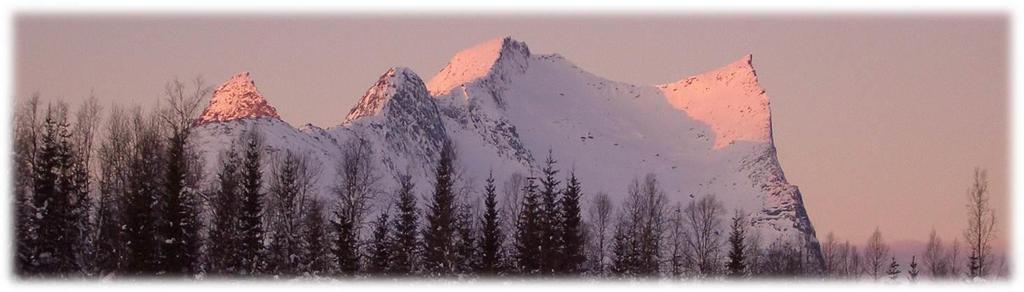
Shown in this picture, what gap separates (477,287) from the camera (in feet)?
214

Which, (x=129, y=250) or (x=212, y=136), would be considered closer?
(x=129, y=250)

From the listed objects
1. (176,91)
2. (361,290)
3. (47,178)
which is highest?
(176,91)

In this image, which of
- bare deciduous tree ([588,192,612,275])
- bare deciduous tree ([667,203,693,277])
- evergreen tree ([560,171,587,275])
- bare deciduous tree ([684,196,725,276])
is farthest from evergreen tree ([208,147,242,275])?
bare deciduous tree ([667,203,693,277])

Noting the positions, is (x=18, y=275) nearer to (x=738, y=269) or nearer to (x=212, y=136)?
(x=738, y=269)

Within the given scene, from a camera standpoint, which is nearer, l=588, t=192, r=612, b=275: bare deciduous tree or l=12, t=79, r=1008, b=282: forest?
l=12, t=79, r=1008, b=282: forest

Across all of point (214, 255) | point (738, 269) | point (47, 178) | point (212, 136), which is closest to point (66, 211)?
point (47, 178)

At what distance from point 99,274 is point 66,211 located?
2858 millimetres

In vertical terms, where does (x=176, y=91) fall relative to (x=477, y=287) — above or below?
above

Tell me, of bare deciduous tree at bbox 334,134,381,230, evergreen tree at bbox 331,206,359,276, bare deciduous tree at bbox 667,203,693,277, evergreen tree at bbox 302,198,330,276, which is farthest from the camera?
bare deciduous tree at bbox 667,203,693,277

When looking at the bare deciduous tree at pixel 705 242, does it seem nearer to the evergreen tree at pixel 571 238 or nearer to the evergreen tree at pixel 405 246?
the evergreen tree at pixel 571 238

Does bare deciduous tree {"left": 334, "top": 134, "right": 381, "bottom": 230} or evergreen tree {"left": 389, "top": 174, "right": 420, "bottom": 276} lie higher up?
bare deciduous tree {"left": 334, "top": 134, "right": 381, "bottom": 230}

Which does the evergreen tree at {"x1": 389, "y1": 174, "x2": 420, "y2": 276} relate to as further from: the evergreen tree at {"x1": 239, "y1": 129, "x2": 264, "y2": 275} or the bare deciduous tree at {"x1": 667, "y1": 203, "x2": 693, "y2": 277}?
the bare deciduous tree at {"x1": 667, "y1": 203, "x2": 693, "y2": 277}

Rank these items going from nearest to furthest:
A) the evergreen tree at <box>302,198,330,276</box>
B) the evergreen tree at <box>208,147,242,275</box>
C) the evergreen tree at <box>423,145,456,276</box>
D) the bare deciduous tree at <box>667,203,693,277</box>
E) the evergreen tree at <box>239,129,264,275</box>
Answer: the evergreen tree at <box>208,147,242,275</box> → the evergreen tree at <box>239,129,264,275</box> → the evergreen tree at <box>302,198,330,276</box> → the evergreen tree at <box>423,145,456,276</box> → the bare deciduous tree at <box>667,203,693,277</box>

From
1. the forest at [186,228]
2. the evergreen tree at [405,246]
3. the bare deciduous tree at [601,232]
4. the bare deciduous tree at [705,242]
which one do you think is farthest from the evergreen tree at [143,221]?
the bare deciduous tree at [705,242]
